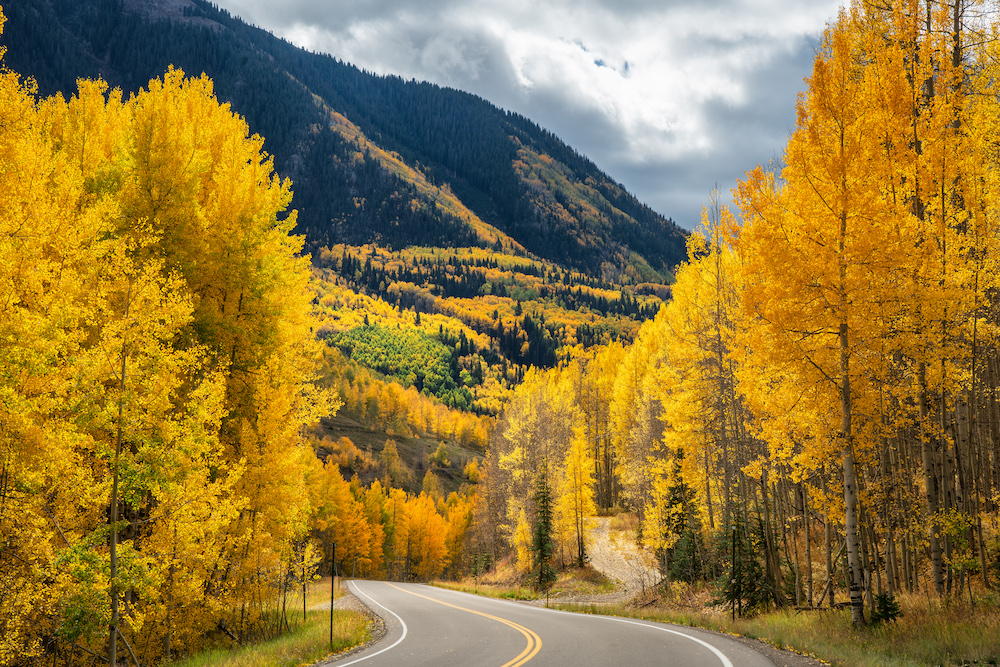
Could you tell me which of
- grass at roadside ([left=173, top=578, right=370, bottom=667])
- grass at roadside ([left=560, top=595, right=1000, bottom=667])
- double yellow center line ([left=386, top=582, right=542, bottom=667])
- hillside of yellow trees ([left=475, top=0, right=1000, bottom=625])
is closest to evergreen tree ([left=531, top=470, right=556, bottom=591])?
double yellow center line ([left=386, top=582, right=542, bottom=667])

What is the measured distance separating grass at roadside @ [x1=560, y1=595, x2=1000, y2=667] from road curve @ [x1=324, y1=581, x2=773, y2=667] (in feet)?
3.51

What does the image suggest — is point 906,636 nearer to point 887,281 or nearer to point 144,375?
point 887,281

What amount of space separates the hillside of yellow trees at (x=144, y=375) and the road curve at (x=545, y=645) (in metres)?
4.17

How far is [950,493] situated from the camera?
12.0 meters

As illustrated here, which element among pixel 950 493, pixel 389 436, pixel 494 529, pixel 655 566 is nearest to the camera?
pixel 950 493

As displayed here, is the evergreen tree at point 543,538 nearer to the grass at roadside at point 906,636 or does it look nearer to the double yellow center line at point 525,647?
the double yellow center line at point 525,647

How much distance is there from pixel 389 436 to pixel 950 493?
126 metres

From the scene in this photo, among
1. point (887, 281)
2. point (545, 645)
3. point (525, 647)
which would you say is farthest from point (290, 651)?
point (887, 281)

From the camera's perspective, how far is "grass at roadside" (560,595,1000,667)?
8.07 metres

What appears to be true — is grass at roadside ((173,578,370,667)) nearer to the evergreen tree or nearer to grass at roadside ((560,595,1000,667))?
grass at roadside ((560,595,1000,667))

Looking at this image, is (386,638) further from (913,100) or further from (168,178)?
(913,100)

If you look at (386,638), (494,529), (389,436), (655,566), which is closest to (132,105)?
(386,638)

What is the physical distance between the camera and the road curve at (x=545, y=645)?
9750 mm

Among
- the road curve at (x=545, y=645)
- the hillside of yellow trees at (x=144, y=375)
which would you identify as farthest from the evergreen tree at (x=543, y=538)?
the hillside of yellow trees at (x=144, y=375)
